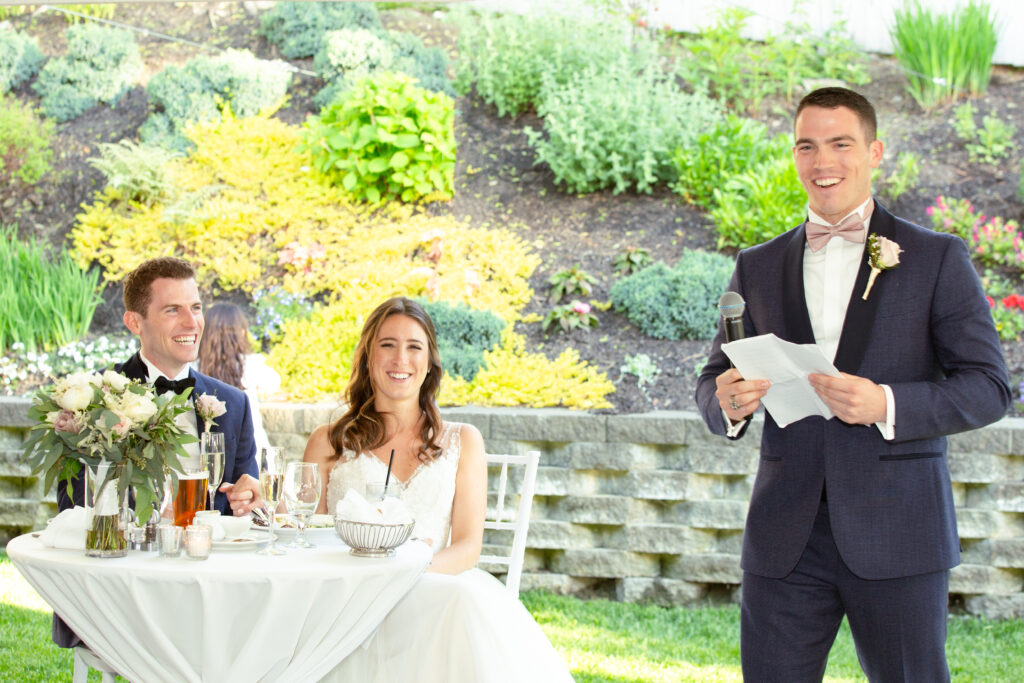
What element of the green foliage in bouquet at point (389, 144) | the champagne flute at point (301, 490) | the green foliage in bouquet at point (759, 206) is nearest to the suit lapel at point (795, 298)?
the champagne flute at point (301, 490)

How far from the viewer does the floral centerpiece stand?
2.35 m

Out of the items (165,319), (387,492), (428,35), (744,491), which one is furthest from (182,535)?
(428,35)

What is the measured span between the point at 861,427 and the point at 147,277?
86.6 inches

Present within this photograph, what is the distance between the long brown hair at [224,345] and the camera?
16.6 feet

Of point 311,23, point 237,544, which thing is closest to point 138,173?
point 311,23

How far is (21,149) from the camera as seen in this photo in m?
8.23

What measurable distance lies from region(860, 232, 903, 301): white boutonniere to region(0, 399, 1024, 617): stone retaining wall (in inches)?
98.9

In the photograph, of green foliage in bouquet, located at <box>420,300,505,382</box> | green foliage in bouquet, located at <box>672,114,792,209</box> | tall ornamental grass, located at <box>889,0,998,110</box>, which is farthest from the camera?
tall ornamental grass, located at <box>889,0,998,110</box>

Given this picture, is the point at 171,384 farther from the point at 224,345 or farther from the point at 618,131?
the point at 618,131

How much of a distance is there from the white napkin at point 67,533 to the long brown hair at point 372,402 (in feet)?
3.21

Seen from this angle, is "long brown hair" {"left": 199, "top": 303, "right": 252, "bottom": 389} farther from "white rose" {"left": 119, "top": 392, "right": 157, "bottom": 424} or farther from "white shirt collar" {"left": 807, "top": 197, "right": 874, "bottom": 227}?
"white shirt collar" {"left": 807, "top": 197, "right": 874, "bottom": 227}

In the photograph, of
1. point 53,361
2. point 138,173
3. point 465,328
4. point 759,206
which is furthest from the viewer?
point 138,173

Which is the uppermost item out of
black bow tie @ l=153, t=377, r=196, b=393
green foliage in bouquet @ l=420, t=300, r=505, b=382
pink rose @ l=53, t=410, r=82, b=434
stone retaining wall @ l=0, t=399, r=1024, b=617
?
green foliage in bouquet @ l=420, t=300, r=505, b=382

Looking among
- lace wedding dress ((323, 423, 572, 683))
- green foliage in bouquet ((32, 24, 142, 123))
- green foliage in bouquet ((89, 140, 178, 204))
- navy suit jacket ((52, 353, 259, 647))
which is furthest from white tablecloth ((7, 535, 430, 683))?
green foliage in bouquet ((32, 24, 142, 123))
